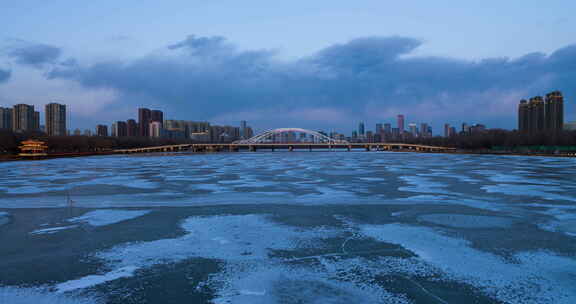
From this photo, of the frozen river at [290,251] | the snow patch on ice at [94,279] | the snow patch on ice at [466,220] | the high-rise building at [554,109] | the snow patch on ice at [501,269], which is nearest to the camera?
the snow patch on ice at [501,269]

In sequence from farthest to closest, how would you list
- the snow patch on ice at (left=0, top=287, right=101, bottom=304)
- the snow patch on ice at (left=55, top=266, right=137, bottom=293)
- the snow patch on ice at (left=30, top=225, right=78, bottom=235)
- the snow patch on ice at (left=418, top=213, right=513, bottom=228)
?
the snow patch on ice at (left=418, top=213, right=513, bottom=228)
the snow patch on ice at (left=30, top=225, right=78, bottom=235)
the snow patch on ice at (left=55, top=266, right=137, bottom=293)
the snow patch on ice at (left=0, top=287, right=101, bottom=304)

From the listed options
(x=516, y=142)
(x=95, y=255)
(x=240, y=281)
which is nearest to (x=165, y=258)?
(x=95, y=255)

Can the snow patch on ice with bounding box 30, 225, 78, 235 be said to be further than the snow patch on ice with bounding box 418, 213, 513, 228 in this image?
No

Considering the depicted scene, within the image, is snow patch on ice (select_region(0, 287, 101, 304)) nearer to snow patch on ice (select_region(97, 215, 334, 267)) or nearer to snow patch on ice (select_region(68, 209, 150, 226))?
snow patch on ice (select_region(97, 215, 334, 267))

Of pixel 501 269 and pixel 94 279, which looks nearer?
pixel 94 279

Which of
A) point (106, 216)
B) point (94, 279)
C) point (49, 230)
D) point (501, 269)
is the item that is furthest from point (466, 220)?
point (49, 230)

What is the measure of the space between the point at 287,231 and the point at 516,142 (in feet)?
345

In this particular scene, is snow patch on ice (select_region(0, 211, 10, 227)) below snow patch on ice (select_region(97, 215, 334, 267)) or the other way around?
below

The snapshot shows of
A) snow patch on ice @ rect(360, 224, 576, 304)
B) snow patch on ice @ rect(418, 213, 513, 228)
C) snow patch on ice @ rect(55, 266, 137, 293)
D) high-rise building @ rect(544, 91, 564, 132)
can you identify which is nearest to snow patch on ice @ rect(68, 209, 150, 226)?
snow patch on ice @ rect(55, 266, 137, 293)

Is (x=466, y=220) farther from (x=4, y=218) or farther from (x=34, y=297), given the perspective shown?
(x=4, y=218)

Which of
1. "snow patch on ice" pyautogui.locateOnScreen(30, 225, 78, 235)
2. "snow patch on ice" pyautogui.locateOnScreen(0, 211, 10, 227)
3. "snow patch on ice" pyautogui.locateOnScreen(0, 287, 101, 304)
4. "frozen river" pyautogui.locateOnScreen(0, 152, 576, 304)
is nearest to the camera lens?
"snow patch on ice" pyautogui.locateOnScreen(0, 287, 101, 304)

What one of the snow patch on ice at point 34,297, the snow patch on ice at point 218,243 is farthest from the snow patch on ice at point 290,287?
the snow patch on ice at point 34,297

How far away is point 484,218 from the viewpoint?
9.27 m

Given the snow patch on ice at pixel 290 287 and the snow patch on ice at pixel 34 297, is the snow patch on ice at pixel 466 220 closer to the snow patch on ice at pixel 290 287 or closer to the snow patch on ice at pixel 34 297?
the snow patch on ice at pixel 290 287
